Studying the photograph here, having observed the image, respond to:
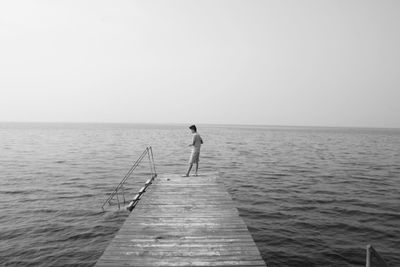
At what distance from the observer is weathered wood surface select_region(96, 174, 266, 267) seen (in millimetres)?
5711

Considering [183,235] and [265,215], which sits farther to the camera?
[265,215]

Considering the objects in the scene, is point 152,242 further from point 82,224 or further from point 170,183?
point 82,224

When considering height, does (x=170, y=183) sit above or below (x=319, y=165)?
above

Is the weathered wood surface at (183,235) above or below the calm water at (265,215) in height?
above

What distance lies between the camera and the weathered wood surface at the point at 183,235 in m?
5.71

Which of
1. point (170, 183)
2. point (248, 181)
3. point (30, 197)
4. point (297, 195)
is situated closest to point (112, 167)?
point (30, 197)

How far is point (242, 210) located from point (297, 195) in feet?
15.5

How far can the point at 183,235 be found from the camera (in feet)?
23.0

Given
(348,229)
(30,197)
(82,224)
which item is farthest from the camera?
(30,197)

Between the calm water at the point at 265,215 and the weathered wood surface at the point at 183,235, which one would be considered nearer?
the weathered wood surface at the point at 183,235

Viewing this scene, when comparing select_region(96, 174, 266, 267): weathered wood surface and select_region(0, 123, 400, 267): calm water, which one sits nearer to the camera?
select_region(96, 174, 266, 267): weathered wood surface

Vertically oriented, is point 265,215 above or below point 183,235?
below

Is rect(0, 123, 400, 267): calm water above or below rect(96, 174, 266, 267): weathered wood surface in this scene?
below

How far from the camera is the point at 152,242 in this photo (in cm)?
659
